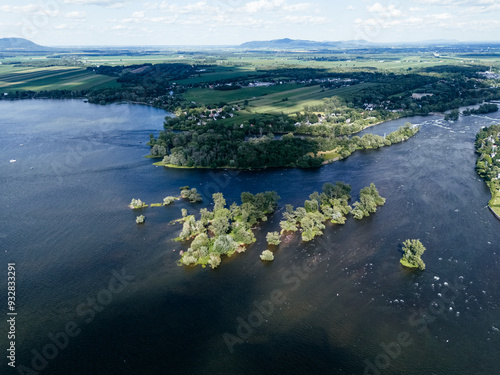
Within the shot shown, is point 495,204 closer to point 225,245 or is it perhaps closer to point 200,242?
point 225,245

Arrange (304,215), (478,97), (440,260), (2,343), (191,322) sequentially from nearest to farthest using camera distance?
(2,343), (191,322), (440,260), (304,215), (478,97)

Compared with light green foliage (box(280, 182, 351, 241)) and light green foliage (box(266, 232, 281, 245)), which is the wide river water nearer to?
light green foliage (box(266, 232, 281, 245))

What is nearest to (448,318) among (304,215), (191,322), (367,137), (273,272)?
(273,272)

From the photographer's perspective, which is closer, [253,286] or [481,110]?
[253,286]

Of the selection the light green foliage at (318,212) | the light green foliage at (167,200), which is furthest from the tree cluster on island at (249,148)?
the light green foliage at (167,200)

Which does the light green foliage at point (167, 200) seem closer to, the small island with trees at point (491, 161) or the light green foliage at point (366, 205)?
the light green foliage at point (366, 205)

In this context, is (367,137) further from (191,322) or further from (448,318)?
(191,322)

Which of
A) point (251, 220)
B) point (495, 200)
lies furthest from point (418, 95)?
point (251, 220)
